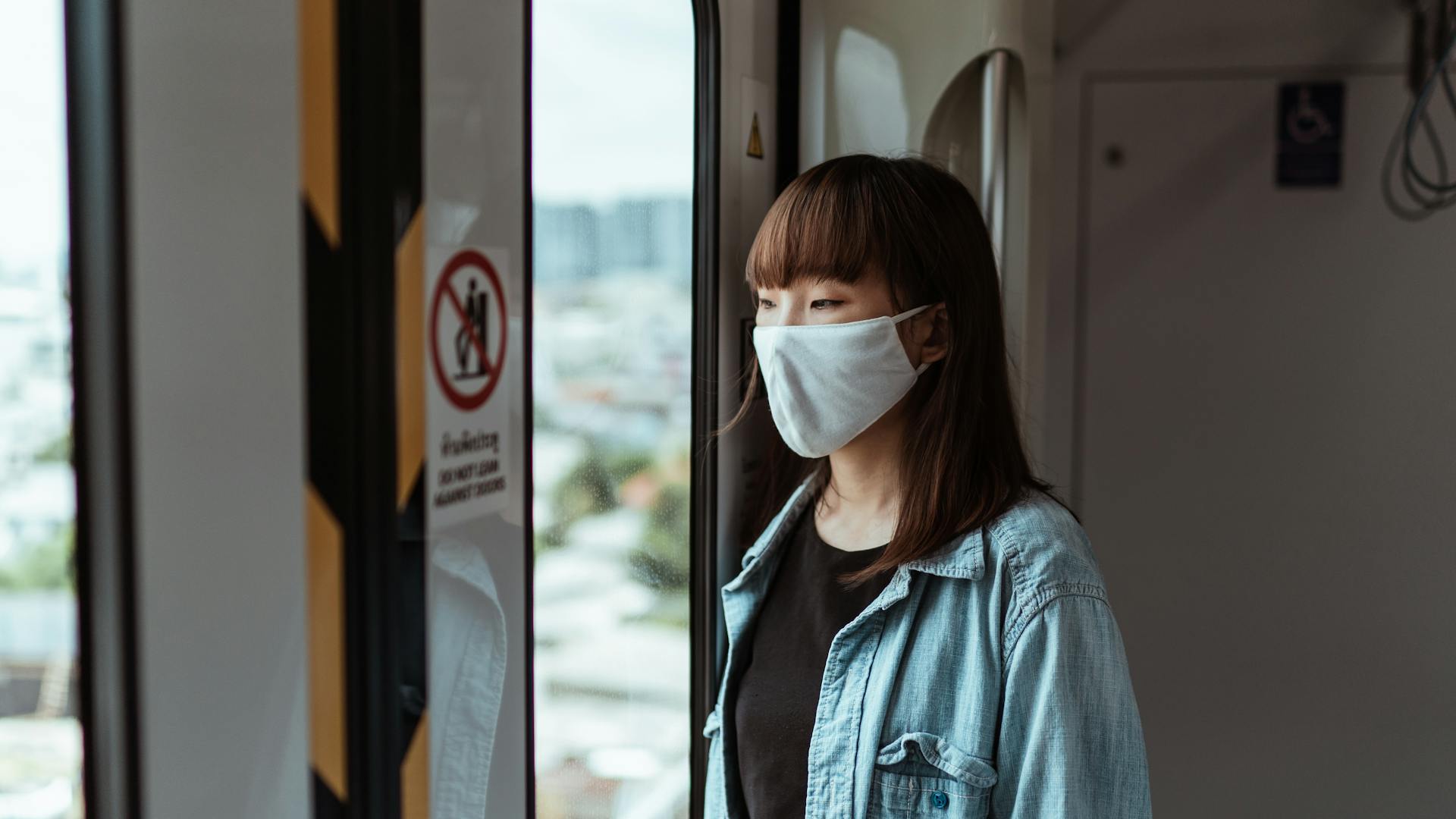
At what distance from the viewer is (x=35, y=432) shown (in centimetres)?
65

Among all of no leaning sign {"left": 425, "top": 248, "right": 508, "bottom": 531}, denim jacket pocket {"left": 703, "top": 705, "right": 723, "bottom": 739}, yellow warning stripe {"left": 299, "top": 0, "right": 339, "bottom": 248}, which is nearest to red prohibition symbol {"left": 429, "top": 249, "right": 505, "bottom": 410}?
no leaning sign {"left": 425, "top": 248, "right": 508, "bottom": 531}

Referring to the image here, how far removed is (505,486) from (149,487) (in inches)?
13.5

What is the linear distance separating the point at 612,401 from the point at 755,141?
0.51 m

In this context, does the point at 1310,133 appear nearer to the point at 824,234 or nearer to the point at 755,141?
the point at 755,141

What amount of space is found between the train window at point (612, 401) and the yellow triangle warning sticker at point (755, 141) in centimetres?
14

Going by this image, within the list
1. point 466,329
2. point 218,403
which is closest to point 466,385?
point 466,329

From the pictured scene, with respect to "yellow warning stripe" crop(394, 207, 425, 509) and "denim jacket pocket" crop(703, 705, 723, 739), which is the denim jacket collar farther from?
"yellow warning stripe" crop(394, 207, 425, 509)

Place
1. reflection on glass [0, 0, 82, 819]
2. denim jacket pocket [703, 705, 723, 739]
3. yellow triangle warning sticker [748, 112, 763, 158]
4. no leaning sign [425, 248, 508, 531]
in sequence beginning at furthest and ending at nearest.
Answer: yellow triangle warning sticker [748, 112, 763, 158]
denim jacket pocket [703, 705, 723, 739]
no leaning sign [425, 248, 508, 531]
reflection on glass [0, 0, 82, 819]

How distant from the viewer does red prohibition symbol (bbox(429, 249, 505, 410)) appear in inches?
34.4

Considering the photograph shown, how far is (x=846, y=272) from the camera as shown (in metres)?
1.36

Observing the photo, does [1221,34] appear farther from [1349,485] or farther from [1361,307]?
[1349,485]

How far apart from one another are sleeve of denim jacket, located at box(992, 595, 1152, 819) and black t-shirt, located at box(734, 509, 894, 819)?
0.23m

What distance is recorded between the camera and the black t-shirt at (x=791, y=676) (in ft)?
4.59

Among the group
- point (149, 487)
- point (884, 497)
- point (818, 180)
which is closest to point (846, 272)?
point (818, 180)
